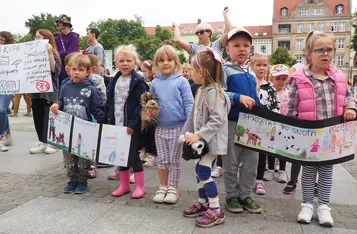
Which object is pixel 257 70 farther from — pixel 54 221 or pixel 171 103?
pixel 54 221

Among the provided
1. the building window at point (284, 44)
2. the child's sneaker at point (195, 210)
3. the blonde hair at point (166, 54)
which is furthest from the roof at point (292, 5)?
the child's sneaker at point (195, 210)

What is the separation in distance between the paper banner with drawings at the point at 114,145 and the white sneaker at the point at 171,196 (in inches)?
23.3

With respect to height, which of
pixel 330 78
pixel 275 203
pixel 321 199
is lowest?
pixel 275 203

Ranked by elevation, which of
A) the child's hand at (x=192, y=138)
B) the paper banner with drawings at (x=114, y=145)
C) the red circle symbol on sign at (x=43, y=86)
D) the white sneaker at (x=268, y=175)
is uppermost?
the red circle symbol on sign at (x=43, y=86)

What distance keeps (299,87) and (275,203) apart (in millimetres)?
1385

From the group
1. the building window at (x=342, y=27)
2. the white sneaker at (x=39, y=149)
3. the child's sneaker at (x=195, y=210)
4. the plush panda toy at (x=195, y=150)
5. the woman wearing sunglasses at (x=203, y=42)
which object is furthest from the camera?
the building window at (x=342, y=27)

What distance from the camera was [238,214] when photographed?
344 cm

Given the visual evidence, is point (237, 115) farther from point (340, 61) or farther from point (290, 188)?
point (340, 61)

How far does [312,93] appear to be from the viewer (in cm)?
323

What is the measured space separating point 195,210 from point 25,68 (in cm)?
402

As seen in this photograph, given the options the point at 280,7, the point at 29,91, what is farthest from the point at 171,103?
the point at 280,7

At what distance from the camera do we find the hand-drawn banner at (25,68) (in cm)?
553

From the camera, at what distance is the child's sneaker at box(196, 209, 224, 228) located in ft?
10.2

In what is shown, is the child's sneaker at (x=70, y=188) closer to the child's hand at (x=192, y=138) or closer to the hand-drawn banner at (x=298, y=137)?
the child's hand at (x=192, y=138)
